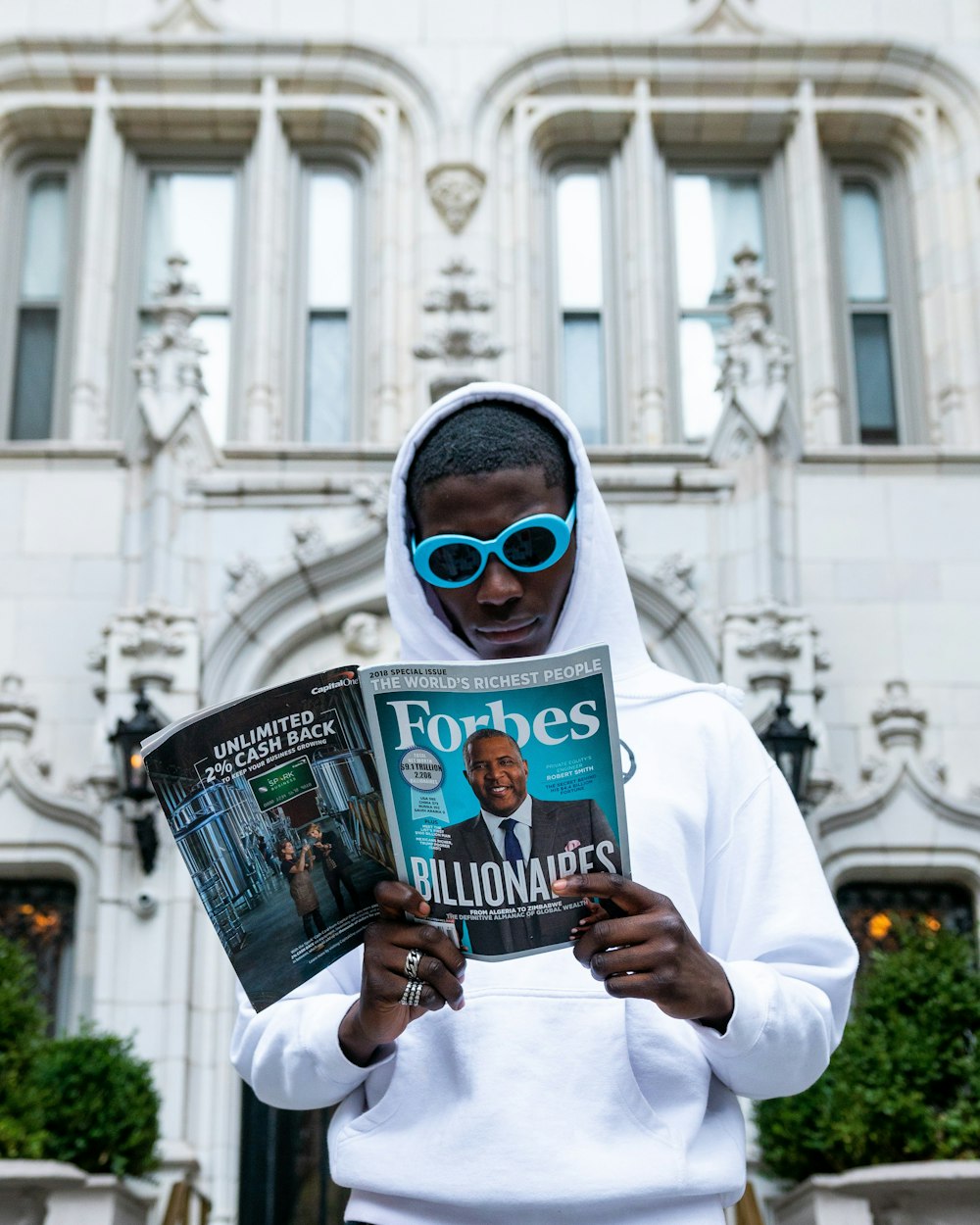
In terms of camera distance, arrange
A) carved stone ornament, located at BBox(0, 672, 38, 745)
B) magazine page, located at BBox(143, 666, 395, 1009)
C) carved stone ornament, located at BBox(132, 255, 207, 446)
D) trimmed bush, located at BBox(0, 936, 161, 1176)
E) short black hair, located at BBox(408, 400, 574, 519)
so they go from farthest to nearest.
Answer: carved stone ornament, located at BBox(132, 255, 207, 446), carved stone ornament, located at BBox(0, 672, 38, 745), trimmed bush, located at BBox(0, 936, 161, 1176), short black hair, located at BBox(408, 400, 574, 519), magazine page, located at BBox(143, 666, 395, 1009)

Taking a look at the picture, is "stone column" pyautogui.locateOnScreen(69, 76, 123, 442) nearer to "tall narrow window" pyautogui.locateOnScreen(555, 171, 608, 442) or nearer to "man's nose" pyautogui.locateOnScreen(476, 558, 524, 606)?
"tall narrow window" pyautogui.locateOnScreen(555, 171, 608, 442)

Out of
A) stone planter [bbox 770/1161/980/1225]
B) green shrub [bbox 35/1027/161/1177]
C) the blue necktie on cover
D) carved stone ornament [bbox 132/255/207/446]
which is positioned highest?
carved stone ornament [bbox 132/255/207/446]

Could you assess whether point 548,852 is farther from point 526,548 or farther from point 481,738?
point 526,548

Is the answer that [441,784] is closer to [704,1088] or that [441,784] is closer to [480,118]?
[704,1088]

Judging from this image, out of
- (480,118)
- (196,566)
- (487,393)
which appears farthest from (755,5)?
(487,393)

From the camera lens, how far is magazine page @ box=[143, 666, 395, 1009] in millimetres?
2455

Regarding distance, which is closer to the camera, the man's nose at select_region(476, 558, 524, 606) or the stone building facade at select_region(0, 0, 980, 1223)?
the man's nose at select_region(476, 558, 524, 606)

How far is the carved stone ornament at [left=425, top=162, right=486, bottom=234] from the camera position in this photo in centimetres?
1114

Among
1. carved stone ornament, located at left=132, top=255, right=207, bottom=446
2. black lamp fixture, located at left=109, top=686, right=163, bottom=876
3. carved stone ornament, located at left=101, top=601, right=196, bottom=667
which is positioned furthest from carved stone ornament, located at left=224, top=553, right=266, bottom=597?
black lamp fixture, located at left=109, top=686, right=163, bottom=876

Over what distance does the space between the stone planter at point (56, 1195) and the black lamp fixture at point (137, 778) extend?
1686mm

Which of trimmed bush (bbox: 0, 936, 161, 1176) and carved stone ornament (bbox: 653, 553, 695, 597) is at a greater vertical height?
carved stone ornament (bbox: 653, 553, 695, 597)

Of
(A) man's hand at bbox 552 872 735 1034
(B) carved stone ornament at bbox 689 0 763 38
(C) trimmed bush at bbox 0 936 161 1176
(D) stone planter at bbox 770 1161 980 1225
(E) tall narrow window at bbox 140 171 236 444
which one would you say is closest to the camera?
(A) man's hand at bbox 552 872 735 1034

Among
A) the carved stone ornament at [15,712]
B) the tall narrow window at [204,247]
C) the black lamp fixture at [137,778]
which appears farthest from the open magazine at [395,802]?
the tall narrow window at [204,247]

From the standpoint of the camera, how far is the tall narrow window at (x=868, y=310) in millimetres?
11539
